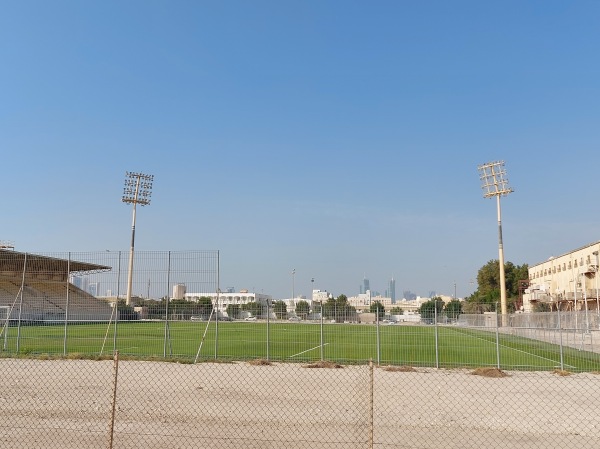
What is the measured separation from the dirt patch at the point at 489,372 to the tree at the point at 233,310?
12.0m

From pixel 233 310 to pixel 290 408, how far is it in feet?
51.5

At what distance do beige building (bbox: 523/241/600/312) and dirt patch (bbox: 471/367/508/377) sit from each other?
37.0m

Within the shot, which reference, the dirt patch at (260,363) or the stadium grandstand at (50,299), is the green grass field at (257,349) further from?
the stadium grandstand at (50,299)

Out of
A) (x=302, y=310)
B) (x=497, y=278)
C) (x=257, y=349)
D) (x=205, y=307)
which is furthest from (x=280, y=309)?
(x=497, y=278)

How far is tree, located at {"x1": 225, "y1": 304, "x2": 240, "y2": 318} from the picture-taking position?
26375 millimetres

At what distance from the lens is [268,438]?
352 inches

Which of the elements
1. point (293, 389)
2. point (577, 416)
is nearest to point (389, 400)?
point (293, 389)

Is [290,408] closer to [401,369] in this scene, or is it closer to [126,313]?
[401,369]

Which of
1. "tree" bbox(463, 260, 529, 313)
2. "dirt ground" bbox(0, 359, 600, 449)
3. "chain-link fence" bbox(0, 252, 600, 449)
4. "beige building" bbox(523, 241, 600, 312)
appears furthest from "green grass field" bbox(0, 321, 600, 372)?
"tree" bbox(463, 260, 529, 313)

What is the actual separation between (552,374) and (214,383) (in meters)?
11.6

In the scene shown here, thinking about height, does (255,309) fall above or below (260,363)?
above

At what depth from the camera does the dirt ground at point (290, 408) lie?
8906 millimetres

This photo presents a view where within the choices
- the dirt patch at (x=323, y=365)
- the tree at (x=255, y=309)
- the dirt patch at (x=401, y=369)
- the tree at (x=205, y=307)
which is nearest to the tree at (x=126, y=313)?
the tree at (x=205, y=307)

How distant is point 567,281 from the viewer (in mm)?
69438
